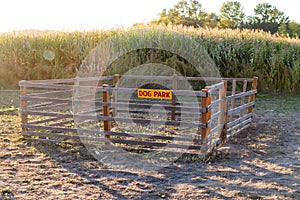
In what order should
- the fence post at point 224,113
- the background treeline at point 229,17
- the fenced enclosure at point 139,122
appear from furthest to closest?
the background treeline at point 229,17 → the fence post at point 224,113 → the fenced enclosure at point 139,122

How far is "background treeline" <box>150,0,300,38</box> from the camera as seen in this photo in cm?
4862

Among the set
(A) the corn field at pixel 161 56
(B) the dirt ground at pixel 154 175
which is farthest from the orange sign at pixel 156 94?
(A) the corn field at pixel 161 56

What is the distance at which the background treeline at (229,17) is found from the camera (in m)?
48.6

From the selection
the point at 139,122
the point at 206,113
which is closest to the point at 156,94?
the point at 139,122

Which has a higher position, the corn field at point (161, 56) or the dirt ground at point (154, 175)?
the corn field at point (161, 56)

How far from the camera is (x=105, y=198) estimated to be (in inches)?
167

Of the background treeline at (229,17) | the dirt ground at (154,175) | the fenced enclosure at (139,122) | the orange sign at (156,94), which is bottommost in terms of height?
the dirt ground at (154,175)

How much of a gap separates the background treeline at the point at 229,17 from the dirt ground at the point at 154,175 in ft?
139

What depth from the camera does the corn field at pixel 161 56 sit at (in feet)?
43.5

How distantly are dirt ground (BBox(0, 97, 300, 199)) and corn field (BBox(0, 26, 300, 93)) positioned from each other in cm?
692

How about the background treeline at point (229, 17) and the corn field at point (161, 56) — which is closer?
the corn field at point (161, 56)

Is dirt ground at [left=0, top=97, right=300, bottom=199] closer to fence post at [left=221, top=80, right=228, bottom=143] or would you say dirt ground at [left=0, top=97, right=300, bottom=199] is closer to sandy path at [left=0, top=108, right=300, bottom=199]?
sandy path at [left=0, top=108, right=300, bottom=199]

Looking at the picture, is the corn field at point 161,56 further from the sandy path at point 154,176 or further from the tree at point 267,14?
the tree at point 267,14

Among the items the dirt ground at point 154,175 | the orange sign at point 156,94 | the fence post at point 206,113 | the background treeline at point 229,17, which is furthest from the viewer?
the background treeline at point 229,17
